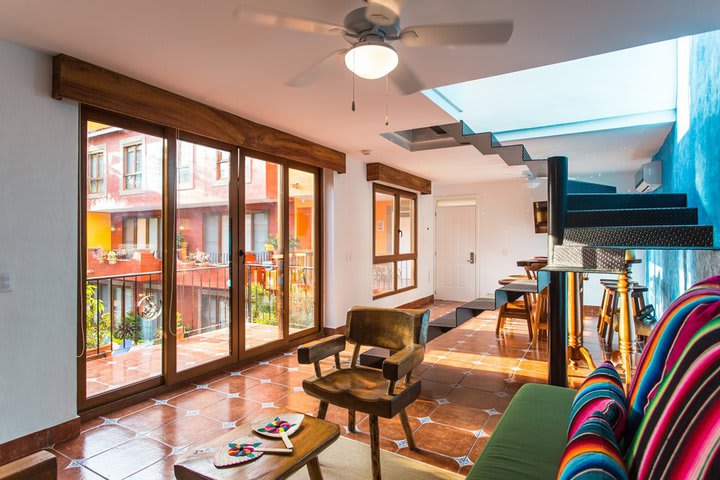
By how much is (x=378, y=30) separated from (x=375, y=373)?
6.78ft

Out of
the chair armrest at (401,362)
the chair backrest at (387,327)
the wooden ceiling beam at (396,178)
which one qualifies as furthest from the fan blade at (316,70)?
the wooden ceiling beam at (396,178)

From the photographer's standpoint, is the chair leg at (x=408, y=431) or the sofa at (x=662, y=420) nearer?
the sofa at (x=662, y=420)

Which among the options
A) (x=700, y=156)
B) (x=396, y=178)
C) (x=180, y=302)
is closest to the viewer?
Answer: (x=700, y=156)

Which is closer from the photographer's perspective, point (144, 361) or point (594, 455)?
point (594, 455)

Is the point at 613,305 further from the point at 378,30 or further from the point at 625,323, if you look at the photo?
the point at 378,30

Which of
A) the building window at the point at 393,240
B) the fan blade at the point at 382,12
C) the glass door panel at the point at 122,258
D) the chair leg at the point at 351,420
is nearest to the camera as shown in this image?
the fan blade at the point at 382,12

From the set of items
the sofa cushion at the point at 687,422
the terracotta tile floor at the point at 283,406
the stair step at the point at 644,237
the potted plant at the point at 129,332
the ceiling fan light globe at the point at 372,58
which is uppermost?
the ceiling fan light globe at the point at 372,58

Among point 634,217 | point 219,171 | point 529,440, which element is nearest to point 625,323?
point 634,217

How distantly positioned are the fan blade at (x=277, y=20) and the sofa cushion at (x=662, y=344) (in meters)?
1.72

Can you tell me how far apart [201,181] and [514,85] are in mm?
3910

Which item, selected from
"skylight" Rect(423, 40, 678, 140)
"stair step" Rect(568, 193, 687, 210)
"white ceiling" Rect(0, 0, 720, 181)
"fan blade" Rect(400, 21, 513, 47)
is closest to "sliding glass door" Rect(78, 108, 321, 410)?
"white ceiling" Rect(0, 0, 720, 181)

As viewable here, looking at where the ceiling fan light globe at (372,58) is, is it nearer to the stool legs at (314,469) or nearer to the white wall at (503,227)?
the stool legs at (314,469)

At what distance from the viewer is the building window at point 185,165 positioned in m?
3.57

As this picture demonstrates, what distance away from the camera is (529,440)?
4.94 ft
